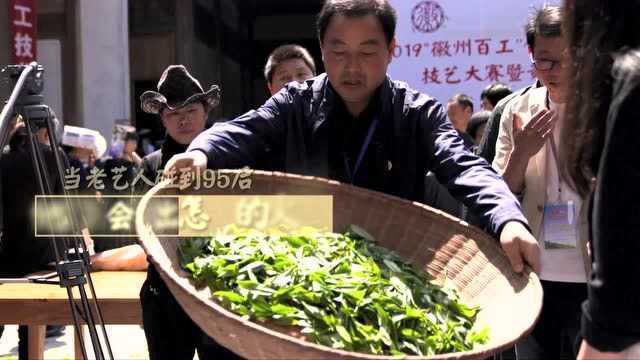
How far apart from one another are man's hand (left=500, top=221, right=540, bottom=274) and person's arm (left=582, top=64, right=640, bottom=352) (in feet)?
1.51

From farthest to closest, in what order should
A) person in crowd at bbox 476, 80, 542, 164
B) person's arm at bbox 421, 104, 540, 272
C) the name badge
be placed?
A: person in crowd at bbox 476, 80, 542, 164
the name badge
person's arm at bbox 421, 104, 540, 272

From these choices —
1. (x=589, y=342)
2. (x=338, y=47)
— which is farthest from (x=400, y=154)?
(x=589, y=342)

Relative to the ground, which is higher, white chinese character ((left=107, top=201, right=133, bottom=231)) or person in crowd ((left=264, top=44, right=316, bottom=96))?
person in crowd ((left=264, top=44, right=316, bottom=96))

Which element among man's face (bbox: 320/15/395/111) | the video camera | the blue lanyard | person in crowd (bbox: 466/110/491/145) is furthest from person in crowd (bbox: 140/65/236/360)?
person in crowd (bbox: 466/110/491/145)

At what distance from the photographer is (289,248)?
5.34ft

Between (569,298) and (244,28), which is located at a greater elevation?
(244,28)

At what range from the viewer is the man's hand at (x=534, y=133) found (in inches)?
71.4

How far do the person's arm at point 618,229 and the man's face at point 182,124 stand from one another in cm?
185

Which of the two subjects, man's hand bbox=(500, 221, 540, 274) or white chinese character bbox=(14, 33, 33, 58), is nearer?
man's hand bbox=(500, 221, 540, 274)

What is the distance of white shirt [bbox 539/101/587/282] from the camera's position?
6.23 feet

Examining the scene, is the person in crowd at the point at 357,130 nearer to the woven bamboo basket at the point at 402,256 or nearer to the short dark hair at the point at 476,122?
the woven bamboo basket at the point at 402,256

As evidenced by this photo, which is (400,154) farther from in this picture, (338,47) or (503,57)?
(503,57)

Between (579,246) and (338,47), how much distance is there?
889mm

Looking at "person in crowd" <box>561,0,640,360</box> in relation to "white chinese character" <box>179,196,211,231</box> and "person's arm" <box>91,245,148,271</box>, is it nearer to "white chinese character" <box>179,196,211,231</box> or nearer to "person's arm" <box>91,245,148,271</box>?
"white chinese character" <box>179,196,211,231</box>
